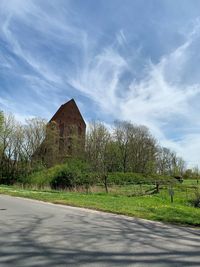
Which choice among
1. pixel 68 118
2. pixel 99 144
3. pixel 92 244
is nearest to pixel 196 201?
pixel 92 244

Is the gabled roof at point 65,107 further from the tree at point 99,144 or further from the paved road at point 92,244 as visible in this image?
the paved road at point 92,244

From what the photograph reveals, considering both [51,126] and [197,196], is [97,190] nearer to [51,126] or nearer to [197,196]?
[197,196]

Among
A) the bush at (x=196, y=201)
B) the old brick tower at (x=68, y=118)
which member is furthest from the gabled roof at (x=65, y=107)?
the bush at (x=196, y=201)

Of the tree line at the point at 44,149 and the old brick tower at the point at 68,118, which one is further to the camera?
the old brick tower at the point at 68,118

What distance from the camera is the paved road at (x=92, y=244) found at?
21.0ft

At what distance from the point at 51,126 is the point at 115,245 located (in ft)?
179

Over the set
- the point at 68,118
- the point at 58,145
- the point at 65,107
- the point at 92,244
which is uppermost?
the point at 65,107

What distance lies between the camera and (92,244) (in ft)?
26.0

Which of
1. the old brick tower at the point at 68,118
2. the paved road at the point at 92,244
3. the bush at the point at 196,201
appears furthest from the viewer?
the old brick tower at the point at 68,118

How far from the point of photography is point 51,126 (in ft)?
202

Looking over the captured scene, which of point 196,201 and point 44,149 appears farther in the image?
point 44,149

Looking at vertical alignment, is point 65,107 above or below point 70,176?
above

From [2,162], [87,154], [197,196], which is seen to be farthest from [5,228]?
[2,162]

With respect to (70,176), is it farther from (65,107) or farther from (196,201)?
(65,107)
